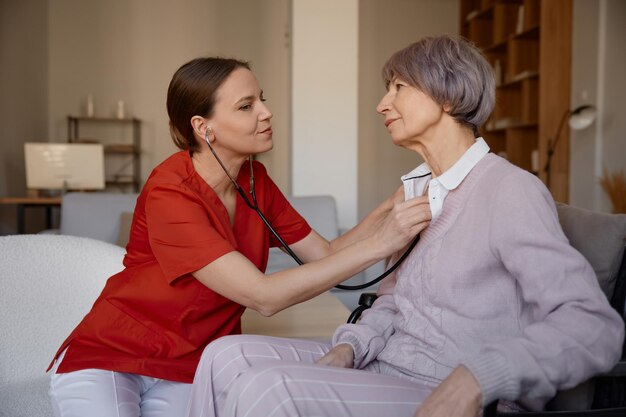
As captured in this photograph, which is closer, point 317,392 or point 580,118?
point 317,392

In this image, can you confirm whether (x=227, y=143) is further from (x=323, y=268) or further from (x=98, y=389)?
(x=98, y=389)

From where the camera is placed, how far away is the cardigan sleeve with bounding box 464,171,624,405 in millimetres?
915

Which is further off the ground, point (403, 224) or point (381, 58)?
point (381, 58)

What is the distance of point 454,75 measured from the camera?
4.18 feet

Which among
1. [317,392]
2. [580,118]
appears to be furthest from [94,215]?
[580,118]

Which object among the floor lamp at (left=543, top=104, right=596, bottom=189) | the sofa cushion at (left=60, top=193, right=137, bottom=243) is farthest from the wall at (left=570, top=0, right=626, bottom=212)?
the sofa cushion at (left=60, top=193, right=137, bottom=243)

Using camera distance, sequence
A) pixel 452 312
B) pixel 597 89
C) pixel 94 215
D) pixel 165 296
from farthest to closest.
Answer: pixel 597 89
pixel 94 215
pixel 165 296
pixel 452 312

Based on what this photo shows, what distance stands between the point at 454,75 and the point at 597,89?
4.34 m

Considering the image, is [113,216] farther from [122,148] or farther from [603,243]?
[122,148]

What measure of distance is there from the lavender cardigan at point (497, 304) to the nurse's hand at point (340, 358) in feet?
0.07

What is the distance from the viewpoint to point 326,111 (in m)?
4.48

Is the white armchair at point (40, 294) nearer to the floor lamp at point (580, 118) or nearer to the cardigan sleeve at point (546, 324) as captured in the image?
the cardigan sleeve at point (546, 324)

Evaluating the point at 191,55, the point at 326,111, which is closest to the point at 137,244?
the point at 326,111

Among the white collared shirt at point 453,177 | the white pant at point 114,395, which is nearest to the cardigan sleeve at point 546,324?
the white collared shirt at point 453,177
